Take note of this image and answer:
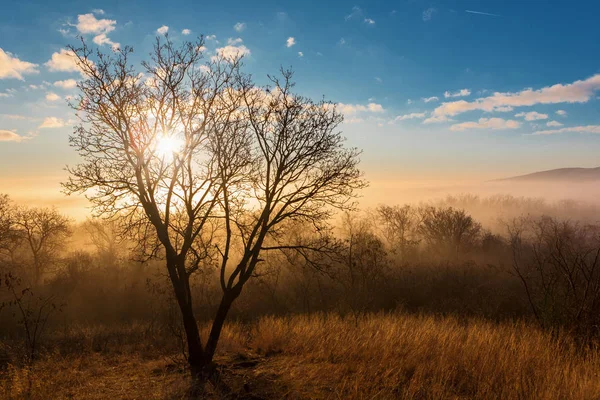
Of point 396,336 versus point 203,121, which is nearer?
point 203,121

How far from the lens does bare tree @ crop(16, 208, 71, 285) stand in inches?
1329

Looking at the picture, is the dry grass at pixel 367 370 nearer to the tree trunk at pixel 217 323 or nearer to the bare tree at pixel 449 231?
the tree trunk at pixel 217 323

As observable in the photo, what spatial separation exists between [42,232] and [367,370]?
3760cm

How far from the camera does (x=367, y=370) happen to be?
815 cm

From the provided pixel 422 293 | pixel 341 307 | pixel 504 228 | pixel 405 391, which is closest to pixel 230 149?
pixel 405 391

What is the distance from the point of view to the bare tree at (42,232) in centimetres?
3375

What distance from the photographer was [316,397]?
22.9ft

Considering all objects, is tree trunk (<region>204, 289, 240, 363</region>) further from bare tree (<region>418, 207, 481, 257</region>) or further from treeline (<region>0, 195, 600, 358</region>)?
bare tree (<region>418, 207, 481, 257</region>)

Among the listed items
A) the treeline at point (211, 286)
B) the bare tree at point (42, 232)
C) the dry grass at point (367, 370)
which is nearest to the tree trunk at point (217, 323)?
the dry grass at point (367, 370)

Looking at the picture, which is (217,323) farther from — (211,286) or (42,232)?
(42,232)

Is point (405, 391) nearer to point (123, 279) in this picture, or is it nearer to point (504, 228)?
point (123, 279)

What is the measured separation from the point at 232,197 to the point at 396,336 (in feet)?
19.2

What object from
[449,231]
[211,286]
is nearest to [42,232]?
[211,286]

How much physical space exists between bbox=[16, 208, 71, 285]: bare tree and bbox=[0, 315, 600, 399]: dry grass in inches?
1107
